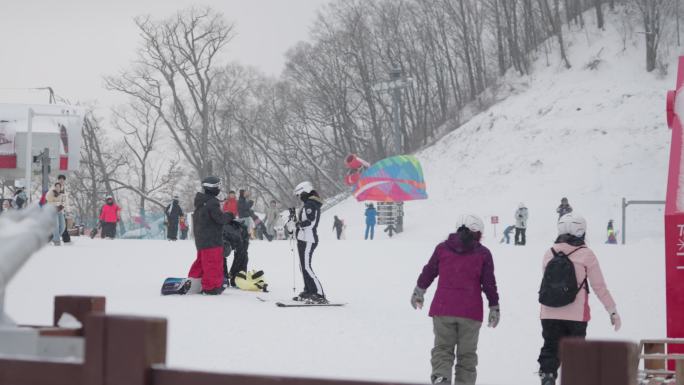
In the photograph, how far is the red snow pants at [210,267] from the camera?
1382cm

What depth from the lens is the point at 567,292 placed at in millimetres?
8523

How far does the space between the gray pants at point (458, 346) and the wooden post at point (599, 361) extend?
6084mm

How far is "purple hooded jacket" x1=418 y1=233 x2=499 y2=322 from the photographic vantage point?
8.14 meters

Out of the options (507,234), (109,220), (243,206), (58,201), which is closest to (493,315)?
(58,201)

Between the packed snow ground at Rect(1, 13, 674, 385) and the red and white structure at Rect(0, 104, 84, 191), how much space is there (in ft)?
14.7

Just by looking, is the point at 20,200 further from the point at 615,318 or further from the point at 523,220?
the point at 615,318

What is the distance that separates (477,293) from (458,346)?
1.51 ft

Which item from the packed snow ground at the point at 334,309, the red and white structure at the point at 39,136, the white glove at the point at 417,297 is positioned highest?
the red and white structure at the point at 39,136

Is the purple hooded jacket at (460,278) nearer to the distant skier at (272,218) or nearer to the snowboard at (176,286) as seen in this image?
the snowboard at (176,286)

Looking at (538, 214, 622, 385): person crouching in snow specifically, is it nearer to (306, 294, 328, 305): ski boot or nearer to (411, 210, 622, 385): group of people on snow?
(411, 210, 622, 385): group of people on snow

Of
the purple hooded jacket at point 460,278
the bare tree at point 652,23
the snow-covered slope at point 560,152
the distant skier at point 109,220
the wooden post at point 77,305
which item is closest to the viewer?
the wooden post at point 77,305

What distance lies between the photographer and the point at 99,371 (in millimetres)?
2281

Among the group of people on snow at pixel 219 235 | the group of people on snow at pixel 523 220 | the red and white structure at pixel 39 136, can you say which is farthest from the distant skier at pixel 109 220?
the group of people on snow at pixel 219 235

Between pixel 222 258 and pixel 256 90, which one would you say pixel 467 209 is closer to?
pixel 256 90
